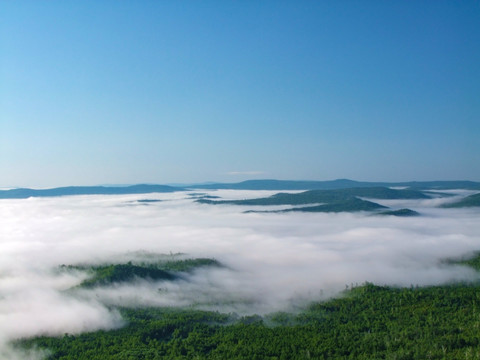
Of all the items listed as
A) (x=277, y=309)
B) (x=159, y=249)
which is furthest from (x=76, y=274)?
(x=277, y=309)

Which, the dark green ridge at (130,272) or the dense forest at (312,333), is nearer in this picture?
the dense forest at (312,333)

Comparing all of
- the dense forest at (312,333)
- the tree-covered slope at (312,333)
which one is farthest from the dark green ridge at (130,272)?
the tree-covered slope at (312,333)

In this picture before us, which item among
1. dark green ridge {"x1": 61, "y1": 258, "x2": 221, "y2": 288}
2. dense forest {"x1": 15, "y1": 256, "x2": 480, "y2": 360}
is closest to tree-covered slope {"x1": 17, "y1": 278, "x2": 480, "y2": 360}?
dense forest {"x1": 15, "y1": 256, "x2": 480, "y2": 360}

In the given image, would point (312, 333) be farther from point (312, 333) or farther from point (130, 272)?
point (130, 272)

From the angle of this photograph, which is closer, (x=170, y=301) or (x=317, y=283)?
(x=170, y=301)

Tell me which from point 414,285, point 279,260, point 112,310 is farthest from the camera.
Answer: point 279,260

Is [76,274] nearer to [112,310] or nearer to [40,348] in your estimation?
[112,310]

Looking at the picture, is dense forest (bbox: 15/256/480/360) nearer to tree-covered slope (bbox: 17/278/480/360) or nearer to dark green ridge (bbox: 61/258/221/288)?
tree-covered slope (bbox: 17/278/480/360)

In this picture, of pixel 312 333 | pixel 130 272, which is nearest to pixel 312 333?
pixel 312 333

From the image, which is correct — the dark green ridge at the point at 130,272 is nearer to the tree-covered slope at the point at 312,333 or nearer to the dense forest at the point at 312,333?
the dense forest at the point at 312,333
